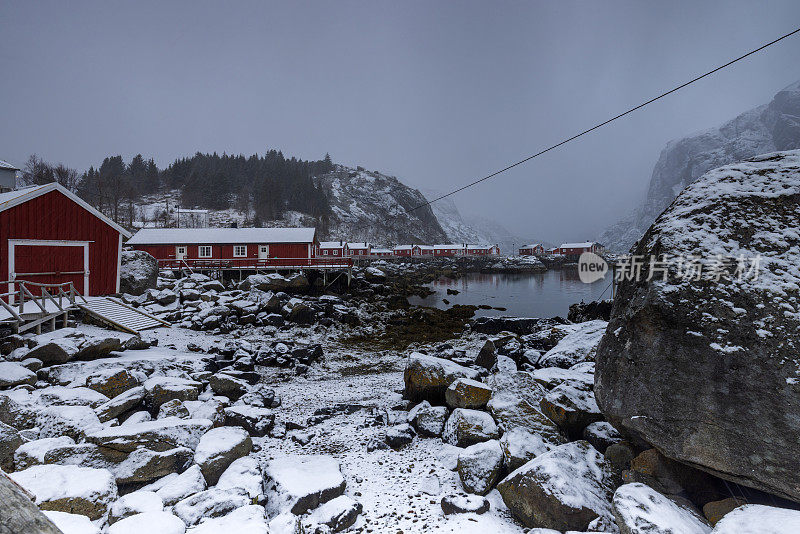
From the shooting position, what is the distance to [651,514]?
3613 mm

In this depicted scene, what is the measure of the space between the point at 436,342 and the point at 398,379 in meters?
6.90

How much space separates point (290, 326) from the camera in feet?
62.7

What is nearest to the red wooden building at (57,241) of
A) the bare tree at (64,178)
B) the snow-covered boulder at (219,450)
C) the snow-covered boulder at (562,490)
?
the snow-covered boulder at (219,450)

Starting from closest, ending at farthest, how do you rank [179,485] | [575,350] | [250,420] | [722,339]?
[722,339] < [179,485] < [250,420] < [575,350]

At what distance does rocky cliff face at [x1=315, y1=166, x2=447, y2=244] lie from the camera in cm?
13450

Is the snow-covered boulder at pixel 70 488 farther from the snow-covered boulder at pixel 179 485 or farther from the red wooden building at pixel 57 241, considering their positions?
the red wooden building at pixel 57 241

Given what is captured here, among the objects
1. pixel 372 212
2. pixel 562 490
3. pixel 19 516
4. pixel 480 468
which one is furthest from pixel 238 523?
pixel 372 212

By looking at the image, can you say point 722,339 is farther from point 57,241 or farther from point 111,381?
point 57,241

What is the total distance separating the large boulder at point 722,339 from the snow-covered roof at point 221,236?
125ft

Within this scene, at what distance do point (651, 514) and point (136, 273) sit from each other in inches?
1026

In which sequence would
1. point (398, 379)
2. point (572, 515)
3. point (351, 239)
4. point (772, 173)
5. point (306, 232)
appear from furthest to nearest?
point (351, 239)
point (306, 232)
point (398, 379)
point (772, 173)
point (572, 515)

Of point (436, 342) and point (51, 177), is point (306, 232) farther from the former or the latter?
point (51, 177)

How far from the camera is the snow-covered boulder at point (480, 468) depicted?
524cm

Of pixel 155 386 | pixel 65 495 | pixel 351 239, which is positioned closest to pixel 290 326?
pixel 155 386
